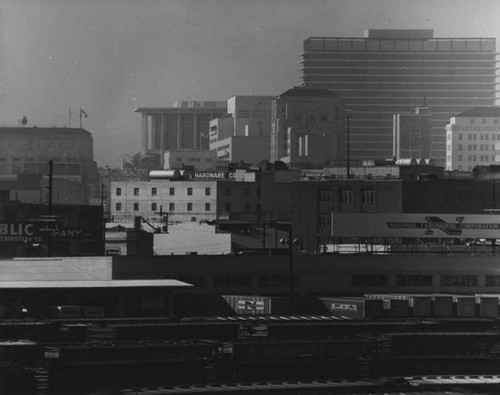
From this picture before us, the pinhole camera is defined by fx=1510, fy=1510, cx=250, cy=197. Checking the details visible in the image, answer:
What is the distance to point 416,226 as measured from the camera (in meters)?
94.9

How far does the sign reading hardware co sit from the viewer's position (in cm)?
9294

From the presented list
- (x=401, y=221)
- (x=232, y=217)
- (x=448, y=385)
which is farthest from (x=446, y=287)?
(x=232, y=217)

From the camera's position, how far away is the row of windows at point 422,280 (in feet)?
278

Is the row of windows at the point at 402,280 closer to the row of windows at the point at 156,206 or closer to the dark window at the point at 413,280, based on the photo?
the dark window at the point at 413,280

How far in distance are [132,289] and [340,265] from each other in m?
16.3

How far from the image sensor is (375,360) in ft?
164

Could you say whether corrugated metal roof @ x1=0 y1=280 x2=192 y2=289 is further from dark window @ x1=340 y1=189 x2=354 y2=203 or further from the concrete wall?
dark window @ x1=340 y1=189 x2=354 y2=203

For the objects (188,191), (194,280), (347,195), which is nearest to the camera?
(194,280)

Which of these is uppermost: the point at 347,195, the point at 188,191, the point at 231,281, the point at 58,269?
the point at 188,191

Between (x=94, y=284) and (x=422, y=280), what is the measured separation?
839 inches

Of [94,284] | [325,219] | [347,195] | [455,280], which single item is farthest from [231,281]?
[347,195]

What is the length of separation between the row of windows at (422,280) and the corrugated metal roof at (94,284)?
505 inches

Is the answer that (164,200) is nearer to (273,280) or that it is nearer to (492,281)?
(492,281)

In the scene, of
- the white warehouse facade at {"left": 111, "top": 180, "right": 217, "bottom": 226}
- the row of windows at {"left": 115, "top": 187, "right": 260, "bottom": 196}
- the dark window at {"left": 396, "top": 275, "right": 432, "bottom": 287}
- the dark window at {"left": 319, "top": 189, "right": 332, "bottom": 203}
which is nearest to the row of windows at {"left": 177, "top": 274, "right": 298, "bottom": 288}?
the dark window at {"left": 396, "top": 275, "right": 432, "bottom": 287}
